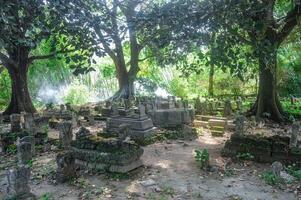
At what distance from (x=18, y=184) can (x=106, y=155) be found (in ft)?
8.69

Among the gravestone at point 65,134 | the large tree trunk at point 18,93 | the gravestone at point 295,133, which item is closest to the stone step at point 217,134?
the gravestone at point 295,133

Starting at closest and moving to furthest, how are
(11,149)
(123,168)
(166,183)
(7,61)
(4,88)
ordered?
(166,183) → (123,168) → (11,149) → (7,61) → (4,88)

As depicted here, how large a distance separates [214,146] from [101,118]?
→ 8.04m

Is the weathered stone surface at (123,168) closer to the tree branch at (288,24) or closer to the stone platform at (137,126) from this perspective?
the stone platform at (137,126)

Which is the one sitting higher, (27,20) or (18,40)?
(27,20)

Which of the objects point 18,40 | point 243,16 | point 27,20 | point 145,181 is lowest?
point 145,181

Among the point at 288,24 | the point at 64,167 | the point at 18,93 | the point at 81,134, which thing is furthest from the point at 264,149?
the point at 18,93

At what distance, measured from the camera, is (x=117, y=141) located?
886cm

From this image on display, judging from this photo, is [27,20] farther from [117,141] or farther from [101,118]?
[101,118]

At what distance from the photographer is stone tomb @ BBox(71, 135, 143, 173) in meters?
8.55

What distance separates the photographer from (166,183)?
7.97m

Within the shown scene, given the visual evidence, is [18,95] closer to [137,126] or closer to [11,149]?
[11,149]

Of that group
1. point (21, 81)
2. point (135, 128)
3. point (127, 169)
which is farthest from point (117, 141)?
point (21, 81)

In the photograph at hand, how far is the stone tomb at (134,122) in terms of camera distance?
12656mm
